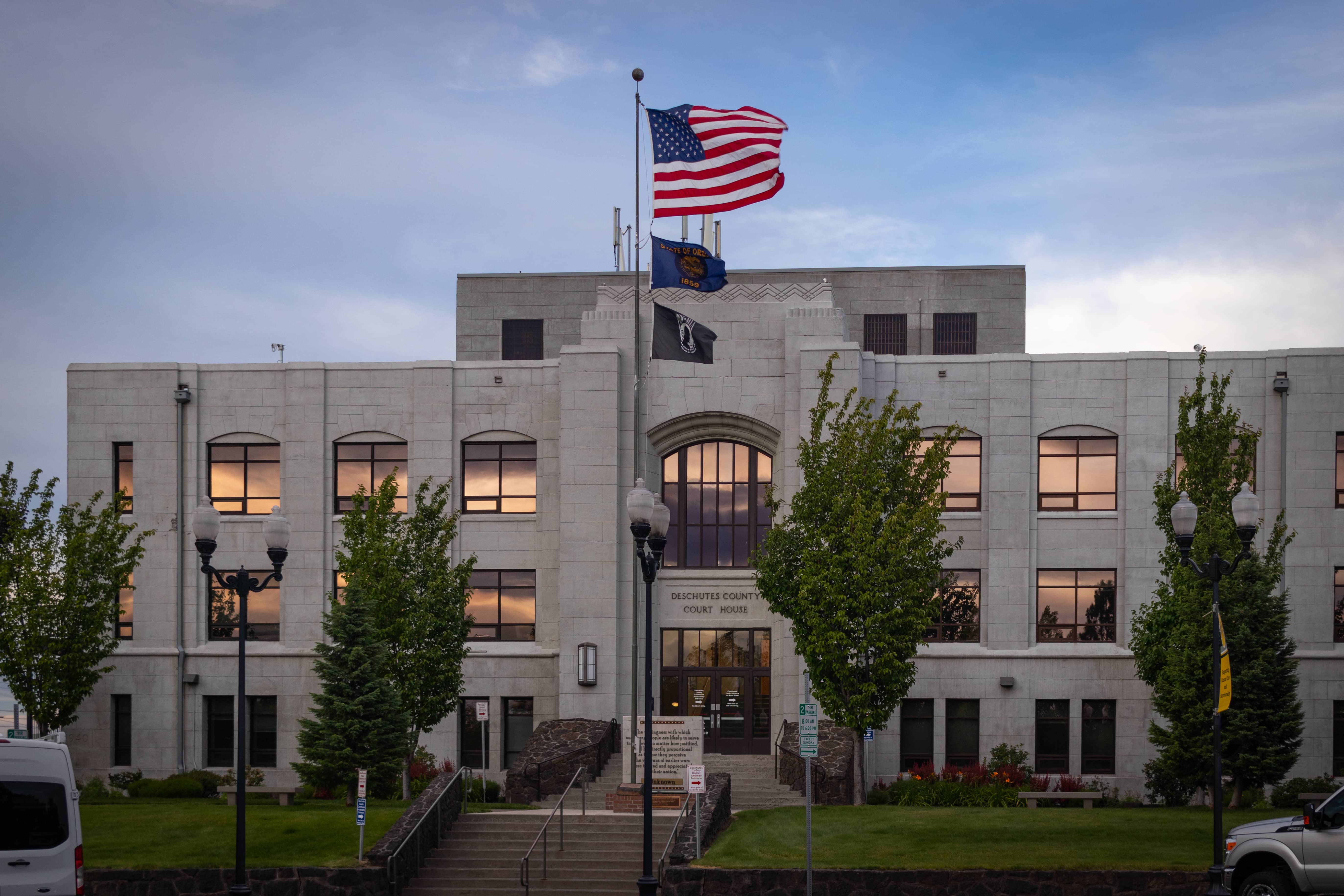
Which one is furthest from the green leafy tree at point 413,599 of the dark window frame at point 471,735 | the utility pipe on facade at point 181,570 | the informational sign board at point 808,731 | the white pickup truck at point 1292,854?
the white pickup truck at point 1292,854

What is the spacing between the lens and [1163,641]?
102ft

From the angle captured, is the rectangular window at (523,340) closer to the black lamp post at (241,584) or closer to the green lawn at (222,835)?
the green lawn at (222,835)

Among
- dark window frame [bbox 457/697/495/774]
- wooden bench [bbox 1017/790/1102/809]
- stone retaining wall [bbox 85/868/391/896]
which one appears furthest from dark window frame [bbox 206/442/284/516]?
wooden bench [bbox 1017/790/1102/809]

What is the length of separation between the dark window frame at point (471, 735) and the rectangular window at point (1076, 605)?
15207mm

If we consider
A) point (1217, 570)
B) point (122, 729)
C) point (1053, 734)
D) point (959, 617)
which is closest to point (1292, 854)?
point (1217, 570)

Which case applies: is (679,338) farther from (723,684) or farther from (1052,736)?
(1052,736)

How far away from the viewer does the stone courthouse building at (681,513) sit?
3503 centimetres

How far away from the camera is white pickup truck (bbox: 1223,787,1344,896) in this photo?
655 inches

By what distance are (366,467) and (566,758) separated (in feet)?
36.3

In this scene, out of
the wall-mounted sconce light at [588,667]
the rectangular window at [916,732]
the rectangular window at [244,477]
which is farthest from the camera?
the rectangular window at [244,477]

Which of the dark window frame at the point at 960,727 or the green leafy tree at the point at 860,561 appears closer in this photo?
the green leafy tree at the point at 860,561

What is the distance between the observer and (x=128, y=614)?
123 ft

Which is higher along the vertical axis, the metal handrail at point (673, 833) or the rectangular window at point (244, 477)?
the rectangular window at point (244, 477)

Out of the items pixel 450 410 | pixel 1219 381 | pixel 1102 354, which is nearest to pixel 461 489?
pixel 450 410
